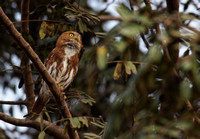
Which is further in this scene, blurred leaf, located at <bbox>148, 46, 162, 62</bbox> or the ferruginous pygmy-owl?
the ferruginous pygmy-owl

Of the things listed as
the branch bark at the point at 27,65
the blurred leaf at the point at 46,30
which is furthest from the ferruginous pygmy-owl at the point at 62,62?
the blurred leaf at the point at 46,30

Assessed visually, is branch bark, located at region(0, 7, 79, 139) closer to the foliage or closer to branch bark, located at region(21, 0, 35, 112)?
the foliage

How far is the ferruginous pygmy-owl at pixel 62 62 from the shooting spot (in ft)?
13.8

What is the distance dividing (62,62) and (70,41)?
0.38 metres

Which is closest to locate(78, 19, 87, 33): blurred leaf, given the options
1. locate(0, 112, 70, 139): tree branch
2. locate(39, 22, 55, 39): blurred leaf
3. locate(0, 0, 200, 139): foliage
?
locate(0, 0, 200, 139): foliage

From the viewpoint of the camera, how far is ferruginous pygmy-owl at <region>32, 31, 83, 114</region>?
13.8ft

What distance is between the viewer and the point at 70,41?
4.48m

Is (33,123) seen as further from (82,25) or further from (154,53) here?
(154,53)

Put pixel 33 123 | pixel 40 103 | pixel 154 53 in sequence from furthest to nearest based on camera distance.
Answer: pixel 40 103, pixel 33 123, pixel 154 53

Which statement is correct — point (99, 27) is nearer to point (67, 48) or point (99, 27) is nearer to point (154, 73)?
point (67, 48)

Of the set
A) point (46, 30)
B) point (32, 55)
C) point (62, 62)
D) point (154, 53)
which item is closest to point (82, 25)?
point (46, 30)

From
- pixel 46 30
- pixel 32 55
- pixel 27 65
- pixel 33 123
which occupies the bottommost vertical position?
pixel 33 123

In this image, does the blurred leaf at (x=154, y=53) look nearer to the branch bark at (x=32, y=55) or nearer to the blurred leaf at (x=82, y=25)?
the branch bark at (x=32, y=55)

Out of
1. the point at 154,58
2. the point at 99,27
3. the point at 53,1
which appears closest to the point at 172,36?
the point at 154,58
